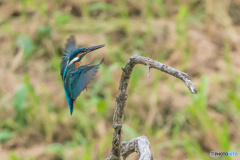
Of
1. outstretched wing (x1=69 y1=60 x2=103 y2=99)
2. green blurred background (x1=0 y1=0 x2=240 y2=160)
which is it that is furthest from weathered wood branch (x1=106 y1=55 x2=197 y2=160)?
green blurred background (x1=0 y1=0 x2=240 y2=160)

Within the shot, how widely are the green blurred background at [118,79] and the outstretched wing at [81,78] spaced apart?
1.09 m

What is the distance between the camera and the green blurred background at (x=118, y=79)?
2.02 metres

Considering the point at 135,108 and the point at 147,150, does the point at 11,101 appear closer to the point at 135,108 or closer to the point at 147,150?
the point at 135,108

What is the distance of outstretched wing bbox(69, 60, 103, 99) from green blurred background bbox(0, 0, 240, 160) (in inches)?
42.7

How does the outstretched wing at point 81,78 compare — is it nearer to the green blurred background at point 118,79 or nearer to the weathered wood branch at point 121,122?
the weathered wood branch at point 121,122

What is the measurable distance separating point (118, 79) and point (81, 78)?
6.17 ft

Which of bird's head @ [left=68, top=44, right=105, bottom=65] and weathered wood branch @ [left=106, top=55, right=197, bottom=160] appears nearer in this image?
weathered wood branch @ [left=106, top=55, right=197, bottom=160]

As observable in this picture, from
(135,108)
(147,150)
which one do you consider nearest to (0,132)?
(135,108)

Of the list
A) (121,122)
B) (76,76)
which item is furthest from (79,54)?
(121,122)

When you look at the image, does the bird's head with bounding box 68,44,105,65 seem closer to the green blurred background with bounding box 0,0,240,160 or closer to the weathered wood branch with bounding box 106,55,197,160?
the weathered wood branch with bounding box 106,55,197,160

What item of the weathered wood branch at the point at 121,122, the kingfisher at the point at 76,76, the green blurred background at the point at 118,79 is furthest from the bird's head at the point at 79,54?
the green blurred background at the point at 118,79

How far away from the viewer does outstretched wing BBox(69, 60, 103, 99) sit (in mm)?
556

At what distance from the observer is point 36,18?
121 inches

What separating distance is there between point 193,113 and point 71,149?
83 cm
